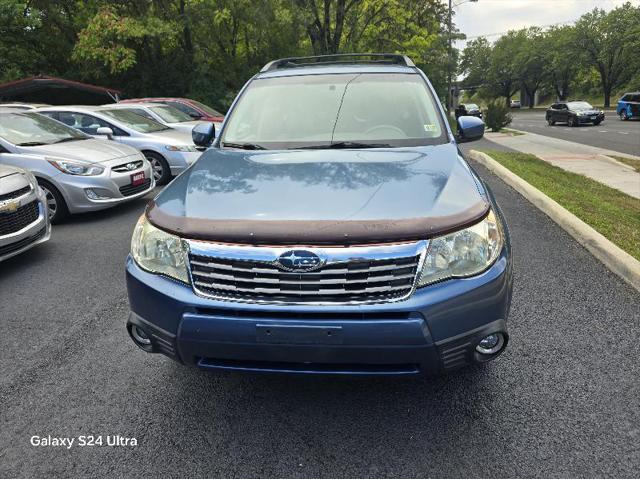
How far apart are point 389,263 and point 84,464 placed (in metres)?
1.64

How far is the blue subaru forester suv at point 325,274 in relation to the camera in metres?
2.19

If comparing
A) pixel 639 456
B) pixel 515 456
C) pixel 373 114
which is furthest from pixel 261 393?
pixel 373 114

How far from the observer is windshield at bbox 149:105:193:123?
38.9 feet

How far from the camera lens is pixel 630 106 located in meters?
31.0

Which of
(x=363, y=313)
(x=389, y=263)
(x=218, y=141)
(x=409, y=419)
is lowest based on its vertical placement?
(x=409, y=419)

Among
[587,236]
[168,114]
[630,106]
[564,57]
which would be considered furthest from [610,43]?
[587,236]

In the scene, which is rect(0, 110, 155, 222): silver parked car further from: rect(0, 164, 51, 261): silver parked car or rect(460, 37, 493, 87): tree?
rect(460, 37, 493, 87): tree

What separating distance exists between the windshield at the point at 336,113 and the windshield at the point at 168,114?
828 cm

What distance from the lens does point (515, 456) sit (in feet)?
7.61

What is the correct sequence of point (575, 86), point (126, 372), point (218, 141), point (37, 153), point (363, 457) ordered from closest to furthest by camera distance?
point (363, 457) → point (126, 372) → point (218, 141) → point (37, 153) → point (575, 86)

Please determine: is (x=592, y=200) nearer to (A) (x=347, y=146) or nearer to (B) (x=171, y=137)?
(A) (x=347, y=146)

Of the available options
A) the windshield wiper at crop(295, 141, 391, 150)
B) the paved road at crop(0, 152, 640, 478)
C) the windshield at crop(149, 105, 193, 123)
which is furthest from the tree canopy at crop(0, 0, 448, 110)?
the paved road at crop(0, 152, 640, 478)

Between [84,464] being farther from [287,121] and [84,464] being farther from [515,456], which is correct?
[287,121]

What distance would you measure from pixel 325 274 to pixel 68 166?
5802mm
